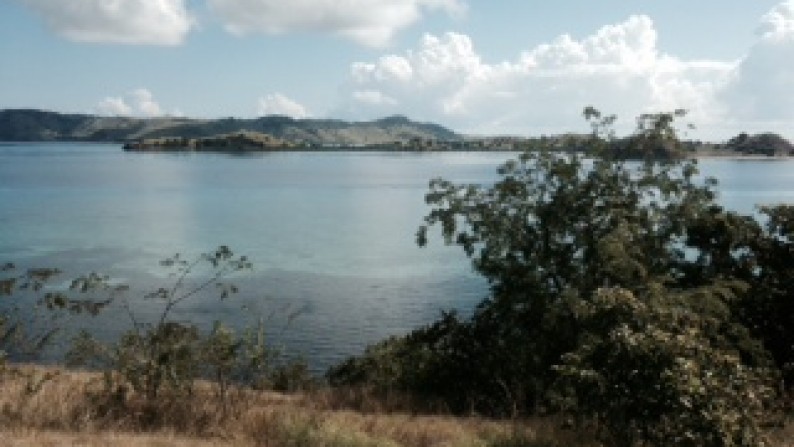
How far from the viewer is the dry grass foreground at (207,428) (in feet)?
39.6

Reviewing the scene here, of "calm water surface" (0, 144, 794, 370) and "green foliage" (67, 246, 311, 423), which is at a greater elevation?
"green foliage" (67, 246, 311, 423)

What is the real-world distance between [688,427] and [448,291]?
48676 mm

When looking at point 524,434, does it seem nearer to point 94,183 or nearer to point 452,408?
point 452,408

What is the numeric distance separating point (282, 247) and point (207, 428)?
68.1 metres

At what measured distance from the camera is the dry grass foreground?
12.1 m

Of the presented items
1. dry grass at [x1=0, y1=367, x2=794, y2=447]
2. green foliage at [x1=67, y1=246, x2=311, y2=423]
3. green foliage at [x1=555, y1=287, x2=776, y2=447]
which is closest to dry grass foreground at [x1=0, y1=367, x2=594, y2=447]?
dry grass at [x1=0, y1=367, x2=794, y2=447]

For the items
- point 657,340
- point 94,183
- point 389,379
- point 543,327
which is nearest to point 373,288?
point 389,379

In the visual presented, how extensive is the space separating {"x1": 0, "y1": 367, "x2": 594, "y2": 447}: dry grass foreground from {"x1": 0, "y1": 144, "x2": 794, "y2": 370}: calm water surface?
7645mm

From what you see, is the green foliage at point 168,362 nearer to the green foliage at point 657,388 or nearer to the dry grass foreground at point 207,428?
the dry grass foreground at point 207,428

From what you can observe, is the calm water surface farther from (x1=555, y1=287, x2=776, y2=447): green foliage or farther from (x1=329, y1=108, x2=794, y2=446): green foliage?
(x1=555, y1=287, x2=776, y2=447): green foliage

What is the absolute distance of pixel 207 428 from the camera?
42.7ft

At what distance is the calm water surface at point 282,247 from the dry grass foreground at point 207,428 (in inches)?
301

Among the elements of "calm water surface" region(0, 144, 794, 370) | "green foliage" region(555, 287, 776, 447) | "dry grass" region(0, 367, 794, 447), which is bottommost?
"calm water surface" region(0, 144, 794, 370)

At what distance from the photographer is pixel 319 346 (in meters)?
46.4
